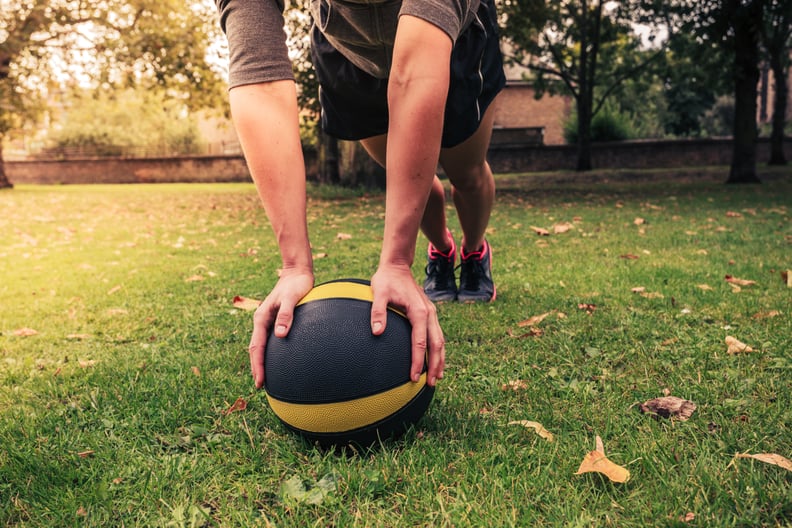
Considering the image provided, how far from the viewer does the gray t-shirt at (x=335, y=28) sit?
77.8 inches

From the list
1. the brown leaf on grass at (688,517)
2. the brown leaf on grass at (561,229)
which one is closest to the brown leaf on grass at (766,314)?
the brown leaf on grass at (688,517)

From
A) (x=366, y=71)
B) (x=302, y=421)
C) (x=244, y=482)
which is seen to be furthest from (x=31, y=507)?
(x=366, y=71)

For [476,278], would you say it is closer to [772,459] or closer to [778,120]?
[772,459]

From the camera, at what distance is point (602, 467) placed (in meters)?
1.78

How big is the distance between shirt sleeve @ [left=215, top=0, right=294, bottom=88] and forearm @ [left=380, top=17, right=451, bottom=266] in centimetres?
49

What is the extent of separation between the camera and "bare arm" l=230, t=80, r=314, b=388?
1999 mm

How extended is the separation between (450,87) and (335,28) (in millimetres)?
549

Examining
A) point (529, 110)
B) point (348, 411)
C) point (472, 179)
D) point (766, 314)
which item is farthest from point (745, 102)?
point (529, 110)

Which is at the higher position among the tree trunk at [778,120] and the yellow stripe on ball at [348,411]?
the tree trunk at [778,120]

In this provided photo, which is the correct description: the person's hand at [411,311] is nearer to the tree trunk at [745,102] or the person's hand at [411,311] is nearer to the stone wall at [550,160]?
the tree trunk at [745,102]

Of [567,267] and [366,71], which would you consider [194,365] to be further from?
[567,267]

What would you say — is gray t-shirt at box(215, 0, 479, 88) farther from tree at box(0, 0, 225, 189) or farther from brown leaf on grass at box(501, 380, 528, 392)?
tree at box(0, 0, 225, 189)

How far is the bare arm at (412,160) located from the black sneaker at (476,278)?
2124 millimetres

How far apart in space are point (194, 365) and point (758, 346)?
8.89ft
